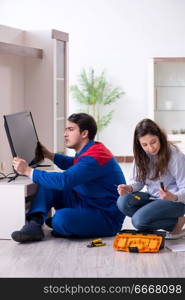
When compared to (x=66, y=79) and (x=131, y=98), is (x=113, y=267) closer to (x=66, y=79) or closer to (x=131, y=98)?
(x=66, y=79)

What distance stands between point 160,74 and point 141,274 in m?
7.02

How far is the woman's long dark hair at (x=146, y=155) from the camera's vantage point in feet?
14.9

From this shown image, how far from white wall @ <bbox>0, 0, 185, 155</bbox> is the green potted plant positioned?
120mm

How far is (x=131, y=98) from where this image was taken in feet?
35.8

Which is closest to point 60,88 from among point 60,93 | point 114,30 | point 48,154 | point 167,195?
point 60,93

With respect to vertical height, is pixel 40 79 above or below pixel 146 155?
above

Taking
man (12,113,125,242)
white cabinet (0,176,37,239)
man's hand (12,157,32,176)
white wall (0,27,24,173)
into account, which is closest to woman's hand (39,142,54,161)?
man (12,113,125,242)

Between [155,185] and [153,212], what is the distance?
0.79 feet

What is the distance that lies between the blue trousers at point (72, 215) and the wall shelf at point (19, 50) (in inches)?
49.8

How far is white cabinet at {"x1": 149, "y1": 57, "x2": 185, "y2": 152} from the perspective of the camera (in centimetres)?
1045

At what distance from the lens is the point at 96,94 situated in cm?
1079

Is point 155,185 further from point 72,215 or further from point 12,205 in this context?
point 12,205

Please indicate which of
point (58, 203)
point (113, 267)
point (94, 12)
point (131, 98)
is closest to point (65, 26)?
point (94, 12)

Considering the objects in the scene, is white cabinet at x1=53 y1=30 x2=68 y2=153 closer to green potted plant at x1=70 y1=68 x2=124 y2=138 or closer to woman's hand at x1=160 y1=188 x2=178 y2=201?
woman's hand at x1=160 y1=188 x2=178 y2=201
